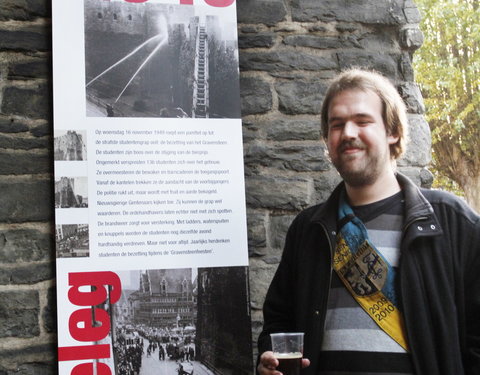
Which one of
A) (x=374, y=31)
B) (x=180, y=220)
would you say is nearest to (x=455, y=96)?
(x=374, y=31)

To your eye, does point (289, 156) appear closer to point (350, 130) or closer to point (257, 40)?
point (257, 40)

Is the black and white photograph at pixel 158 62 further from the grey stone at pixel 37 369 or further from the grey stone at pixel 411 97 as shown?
the grey stone at pixel 37 369

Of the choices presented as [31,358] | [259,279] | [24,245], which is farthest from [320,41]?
[31,358]

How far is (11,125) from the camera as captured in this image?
303 cm

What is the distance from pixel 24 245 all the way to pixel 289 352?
1.32m

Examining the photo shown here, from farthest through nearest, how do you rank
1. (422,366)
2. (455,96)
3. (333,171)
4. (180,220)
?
(455,96) → (333,171) → (180,220) → (422,366)

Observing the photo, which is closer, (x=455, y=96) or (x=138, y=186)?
(x=138, y=186)

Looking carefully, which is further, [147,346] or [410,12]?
[410,12]

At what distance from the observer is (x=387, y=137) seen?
8.57ft

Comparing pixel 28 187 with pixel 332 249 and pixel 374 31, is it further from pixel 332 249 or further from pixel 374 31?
pixel 374 31

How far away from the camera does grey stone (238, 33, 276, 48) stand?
3359mm

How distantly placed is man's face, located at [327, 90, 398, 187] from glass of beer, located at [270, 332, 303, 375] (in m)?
0.62

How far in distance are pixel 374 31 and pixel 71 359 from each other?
2.15m

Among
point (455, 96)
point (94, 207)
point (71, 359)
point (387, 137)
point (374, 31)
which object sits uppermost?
point (455, 96)
